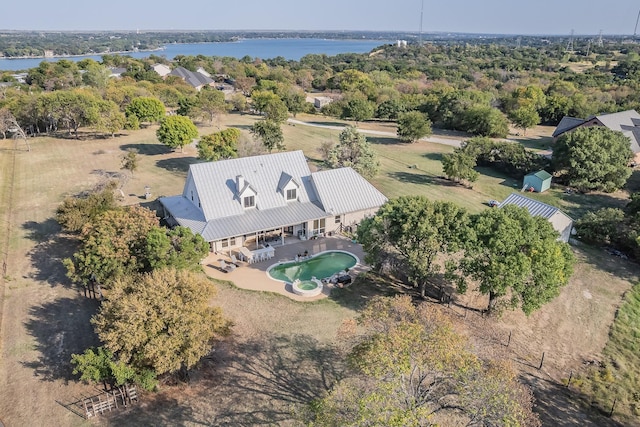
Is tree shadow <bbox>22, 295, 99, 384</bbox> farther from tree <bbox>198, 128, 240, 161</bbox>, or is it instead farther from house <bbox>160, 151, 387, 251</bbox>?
tree <bbox>198, 128, 240, 161</bbox>

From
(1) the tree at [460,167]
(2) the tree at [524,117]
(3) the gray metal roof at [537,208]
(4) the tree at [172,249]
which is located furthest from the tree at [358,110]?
(4) the tree at [172,249]

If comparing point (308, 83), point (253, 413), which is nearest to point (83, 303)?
point (253, 413)

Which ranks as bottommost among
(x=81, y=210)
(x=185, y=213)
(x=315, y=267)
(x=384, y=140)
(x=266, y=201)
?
(x=315, y=267)

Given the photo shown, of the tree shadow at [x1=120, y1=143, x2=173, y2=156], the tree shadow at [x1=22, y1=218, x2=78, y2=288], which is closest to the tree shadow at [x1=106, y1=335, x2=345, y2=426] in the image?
the tree shadow at [x1=22, y1=218, x2=78, y2=288]

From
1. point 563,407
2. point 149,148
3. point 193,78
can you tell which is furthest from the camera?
point 193,78

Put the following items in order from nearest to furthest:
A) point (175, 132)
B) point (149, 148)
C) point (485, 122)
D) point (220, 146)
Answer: point (220, 146) → point (175, 132) → point (149, 148) → point (485, 122)

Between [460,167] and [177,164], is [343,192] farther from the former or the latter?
[177,164]

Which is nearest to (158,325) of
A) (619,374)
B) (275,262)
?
(275,262)

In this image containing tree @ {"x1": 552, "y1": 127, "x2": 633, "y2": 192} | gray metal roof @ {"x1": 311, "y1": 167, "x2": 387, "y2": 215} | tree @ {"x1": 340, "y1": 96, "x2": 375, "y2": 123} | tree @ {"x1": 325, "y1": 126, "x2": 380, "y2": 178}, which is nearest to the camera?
gray metal roof @ {"x1": 311, "y1": 167, "x2": 387, "y2": 215}
